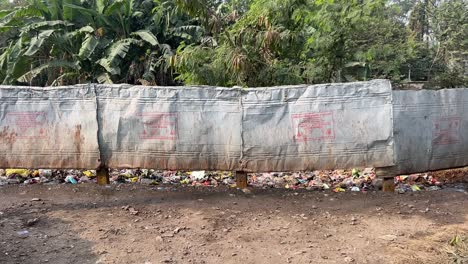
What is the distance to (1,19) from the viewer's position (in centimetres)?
1362

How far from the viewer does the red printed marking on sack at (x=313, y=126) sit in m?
4.67

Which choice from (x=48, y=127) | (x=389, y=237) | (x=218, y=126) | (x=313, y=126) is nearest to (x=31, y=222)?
(x=48, y=127)

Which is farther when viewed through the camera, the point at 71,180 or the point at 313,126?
the point at 71,180

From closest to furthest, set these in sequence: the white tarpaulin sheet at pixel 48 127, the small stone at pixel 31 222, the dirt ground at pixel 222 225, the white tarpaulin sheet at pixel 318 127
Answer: the dirt ground at pixel 222 225, the small stone at pixel 31 222, the white tarpaulin sheet at pixel 318 127, the white tarpaulin sheet at pixel 48 127

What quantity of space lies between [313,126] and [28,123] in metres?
3.30

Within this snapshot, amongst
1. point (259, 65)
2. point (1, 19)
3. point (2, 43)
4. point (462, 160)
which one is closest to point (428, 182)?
point (462, 160)

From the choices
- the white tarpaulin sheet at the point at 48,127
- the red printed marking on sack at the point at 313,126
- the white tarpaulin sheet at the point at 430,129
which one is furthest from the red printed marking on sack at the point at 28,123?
the white tarpaulin sheet at the point at 430,129

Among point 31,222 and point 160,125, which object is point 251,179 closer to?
point 160,125

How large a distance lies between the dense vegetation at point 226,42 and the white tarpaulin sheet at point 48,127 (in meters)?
2.03

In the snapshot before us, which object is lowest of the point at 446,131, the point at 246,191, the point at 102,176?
the point at 246,191

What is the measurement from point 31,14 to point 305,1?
997 cm

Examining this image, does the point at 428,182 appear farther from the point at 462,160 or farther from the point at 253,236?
the point at 253,236

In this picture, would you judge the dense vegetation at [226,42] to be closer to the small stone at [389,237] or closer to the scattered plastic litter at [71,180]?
the scattered plastic litter at [71,180]

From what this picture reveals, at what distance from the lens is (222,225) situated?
12.4 ft
